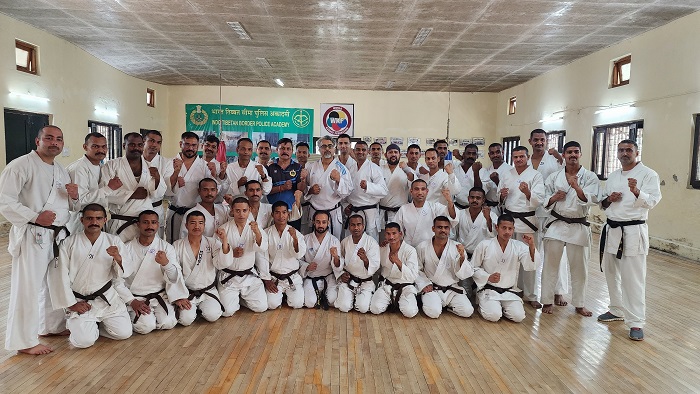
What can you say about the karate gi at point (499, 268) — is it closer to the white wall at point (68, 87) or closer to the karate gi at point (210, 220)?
the karate gi at point (210, 220)

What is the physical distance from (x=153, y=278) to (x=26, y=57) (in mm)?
5823

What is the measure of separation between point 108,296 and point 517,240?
3.21 metres

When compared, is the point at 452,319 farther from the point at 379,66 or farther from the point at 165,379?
the point at 379,66

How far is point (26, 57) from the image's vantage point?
7199mm

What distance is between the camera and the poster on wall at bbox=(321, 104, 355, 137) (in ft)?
41.6

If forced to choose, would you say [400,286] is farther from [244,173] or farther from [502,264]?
[244,173]

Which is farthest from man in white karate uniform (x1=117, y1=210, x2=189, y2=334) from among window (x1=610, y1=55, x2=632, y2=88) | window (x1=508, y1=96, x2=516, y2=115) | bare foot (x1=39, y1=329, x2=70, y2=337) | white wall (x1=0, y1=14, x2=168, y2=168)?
window (x1=508, y1=96, x2=516, y2=115)

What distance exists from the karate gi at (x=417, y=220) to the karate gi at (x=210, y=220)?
62.1 inches

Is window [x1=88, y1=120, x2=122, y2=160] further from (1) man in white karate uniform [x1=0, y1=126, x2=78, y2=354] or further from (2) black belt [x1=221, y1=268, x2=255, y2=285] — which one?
(1) man in white karate uniform [x1=0, y1=126, x2=78, y2=354]

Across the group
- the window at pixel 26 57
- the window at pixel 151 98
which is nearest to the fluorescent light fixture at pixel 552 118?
the window at pixel 26 57

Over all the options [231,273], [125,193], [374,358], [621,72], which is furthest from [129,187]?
[621,72]

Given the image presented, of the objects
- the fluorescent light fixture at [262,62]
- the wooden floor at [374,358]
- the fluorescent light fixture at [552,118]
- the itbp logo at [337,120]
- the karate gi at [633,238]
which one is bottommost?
the wooden floor at [374,358]

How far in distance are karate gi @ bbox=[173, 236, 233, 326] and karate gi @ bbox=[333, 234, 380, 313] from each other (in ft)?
3.16

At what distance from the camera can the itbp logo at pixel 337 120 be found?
12688mm
